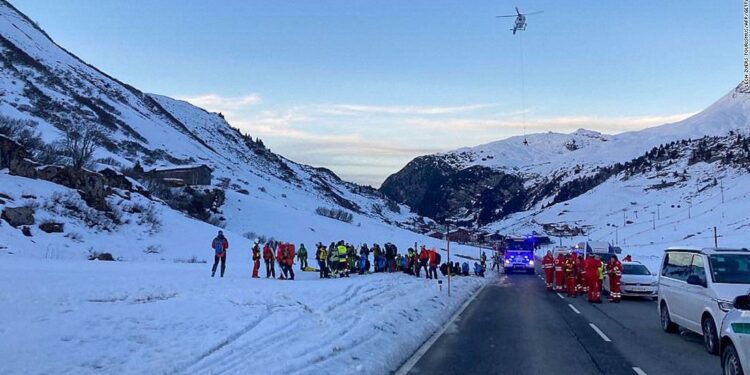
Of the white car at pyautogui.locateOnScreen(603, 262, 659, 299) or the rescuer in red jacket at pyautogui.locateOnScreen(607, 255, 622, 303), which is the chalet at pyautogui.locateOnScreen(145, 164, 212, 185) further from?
the rescuer in red jacket at pyautogui.locateOnScreen(607, 255, 622, 303)

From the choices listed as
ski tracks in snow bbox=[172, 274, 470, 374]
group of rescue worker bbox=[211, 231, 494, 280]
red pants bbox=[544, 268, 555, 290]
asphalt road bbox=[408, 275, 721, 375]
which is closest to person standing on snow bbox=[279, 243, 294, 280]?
group of rescue worker bbox=[211, 231, 494, 280]

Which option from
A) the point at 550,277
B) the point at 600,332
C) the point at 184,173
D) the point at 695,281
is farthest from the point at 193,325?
the point at 184,173

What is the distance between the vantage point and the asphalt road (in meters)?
9.73

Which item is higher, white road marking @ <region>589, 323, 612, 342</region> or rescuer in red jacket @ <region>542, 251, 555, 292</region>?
rescuer in red jacket @ <region>542, 251, 555, 292</region>

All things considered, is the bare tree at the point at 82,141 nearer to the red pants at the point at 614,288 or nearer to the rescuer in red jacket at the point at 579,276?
the rescuer in red jacket at the point at 579,276

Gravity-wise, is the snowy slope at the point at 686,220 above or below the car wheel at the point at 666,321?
above

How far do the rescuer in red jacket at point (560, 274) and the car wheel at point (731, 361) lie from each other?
1779 centimetres

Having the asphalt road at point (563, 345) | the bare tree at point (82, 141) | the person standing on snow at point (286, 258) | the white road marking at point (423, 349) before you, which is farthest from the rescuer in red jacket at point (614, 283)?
the bare tree at point (82, 141)

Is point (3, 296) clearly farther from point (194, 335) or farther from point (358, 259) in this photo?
point (358, 259)

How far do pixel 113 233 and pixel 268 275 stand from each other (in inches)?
454

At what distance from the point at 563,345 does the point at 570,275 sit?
41.5 feet

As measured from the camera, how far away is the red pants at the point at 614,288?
20.9 m

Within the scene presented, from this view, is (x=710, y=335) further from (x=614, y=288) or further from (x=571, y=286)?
(x=571, y=286)

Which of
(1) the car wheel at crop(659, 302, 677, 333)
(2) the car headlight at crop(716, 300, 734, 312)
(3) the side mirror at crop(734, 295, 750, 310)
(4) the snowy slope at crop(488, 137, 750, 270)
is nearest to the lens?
(3) the side mirror at crop(734, 295, 750, 310)
